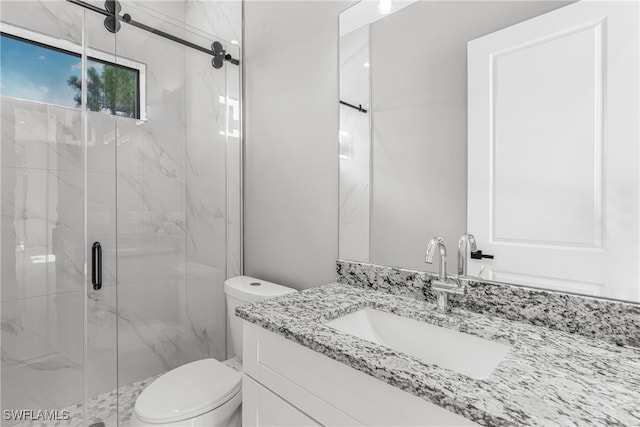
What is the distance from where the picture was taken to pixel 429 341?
0.99 metres

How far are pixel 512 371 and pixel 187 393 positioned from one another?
1176 millimetres

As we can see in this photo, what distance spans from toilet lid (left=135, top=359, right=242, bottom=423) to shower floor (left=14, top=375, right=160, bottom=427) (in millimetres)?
514

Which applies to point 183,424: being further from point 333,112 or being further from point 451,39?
point 451,39

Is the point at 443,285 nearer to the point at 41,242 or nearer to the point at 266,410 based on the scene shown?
the point at 266,410

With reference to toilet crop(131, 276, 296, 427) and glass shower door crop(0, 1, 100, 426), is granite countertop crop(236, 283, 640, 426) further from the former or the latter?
glass shower door crop(0, 1, 100, 426)

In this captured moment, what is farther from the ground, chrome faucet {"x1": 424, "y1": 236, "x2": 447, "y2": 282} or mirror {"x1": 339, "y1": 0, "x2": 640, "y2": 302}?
mirror {"x1": 339, "y1": 0, "x2": 640, "y2": 302}

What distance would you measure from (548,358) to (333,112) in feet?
3.96

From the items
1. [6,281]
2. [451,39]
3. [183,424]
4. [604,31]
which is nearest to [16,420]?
[6,281]

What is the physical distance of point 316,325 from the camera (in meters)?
0.93

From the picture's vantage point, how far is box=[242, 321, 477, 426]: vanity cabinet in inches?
26.9

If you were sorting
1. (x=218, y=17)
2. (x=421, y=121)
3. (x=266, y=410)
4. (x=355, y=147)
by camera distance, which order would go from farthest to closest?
(x=218, y=17) → (x=355, y=147) → (x=421, y=121) → (x=266, y=410)

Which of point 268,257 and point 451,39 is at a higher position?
point 451,39

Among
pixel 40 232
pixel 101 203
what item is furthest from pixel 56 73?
pixel 40 232

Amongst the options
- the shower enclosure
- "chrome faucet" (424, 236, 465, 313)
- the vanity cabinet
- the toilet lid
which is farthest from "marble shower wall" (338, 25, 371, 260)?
the shower enclosure
